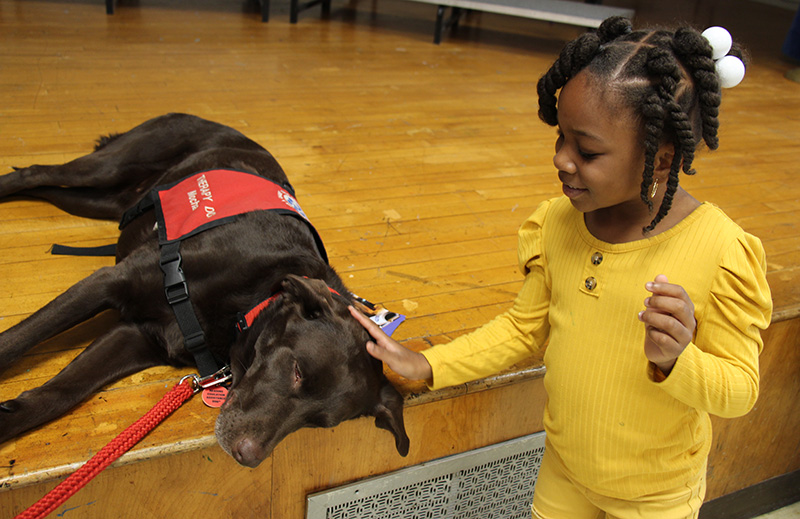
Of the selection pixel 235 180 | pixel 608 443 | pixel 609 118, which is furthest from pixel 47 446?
pixel 609 118

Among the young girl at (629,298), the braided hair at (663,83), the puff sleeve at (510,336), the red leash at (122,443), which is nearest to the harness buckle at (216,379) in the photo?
the red leash at (122,443)

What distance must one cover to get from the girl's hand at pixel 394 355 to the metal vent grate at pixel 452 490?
19.7 inches

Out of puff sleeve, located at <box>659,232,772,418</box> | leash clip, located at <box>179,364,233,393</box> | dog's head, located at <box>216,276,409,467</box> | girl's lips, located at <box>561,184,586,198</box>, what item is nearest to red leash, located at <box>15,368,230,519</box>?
leash clip, located at <box>179,364,233,393</box>

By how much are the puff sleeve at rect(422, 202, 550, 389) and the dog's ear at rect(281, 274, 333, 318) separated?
10.3 inches

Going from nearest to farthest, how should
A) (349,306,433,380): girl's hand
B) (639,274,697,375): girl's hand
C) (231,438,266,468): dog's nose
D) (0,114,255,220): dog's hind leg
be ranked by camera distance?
1. (639,274,697,375): girl's hand
2. (231,438,266,468): dog's nose
3. (349,306,433,380): girl's hand
4. (0,114,255,220): dog's hind leg

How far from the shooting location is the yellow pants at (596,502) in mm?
1383

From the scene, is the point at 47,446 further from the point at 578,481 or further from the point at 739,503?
the point at 739,503

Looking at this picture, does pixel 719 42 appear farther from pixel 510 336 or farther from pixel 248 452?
pixel 248 452

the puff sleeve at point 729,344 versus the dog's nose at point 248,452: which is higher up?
the puff sleeve at point 729,344

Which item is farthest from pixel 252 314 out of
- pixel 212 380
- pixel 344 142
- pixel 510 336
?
pixel 344 142

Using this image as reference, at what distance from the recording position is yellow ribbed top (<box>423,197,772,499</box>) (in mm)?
1169

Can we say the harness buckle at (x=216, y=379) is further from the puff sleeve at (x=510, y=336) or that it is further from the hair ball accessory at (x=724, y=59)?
the hair ball accessory at (x=724, y=59)

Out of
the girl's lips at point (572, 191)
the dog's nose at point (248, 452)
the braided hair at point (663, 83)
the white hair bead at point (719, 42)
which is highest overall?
the white hair bead at point (719, 42)

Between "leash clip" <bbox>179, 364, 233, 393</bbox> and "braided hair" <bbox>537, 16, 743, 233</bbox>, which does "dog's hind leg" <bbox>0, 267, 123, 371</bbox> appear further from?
"braided hair" <bbox>537, 16, 743, 233</bbox>
